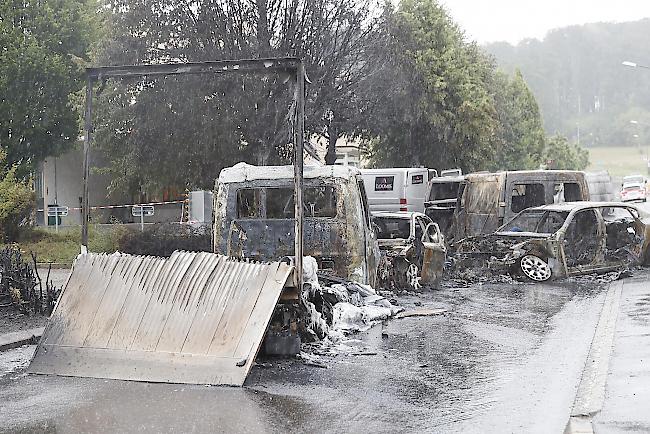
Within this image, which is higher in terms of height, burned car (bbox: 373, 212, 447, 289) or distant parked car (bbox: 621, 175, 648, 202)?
burned car (bbox: 373, 212, 447, 289)

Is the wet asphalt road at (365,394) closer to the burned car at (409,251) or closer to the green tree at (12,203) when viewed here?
the burned car at (409,251)

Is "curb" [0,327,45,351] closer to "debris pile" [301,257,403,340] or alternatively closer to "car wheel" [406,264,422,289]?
"debris pile" [301,257,403,340]

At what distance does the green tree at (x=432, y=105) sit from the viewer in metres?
32.5

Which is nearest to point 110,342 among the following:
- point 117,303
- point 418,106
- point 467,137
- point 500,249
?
point 117,303

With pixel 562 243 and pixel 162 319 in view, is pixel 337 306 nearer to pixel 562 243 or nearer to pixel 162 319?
pixel 162 319

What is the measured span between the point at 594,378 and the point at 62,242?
53.2 ft

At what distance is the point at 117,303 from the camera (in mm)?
8164

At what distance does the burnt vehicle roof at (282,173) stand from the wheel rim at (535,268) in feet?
18.5

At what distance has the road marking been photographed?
5.93 m

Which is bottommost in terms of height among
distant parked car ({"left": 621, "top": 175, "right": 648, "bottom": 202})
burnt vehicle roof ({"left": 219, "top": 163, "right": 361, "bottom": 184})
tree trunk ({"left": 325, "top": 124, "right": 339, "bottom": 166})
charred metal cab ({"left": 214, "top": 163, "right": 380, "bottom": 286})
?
distant parked car ({"left": 621, "top": 175, "right": 648, "bottom": 202})

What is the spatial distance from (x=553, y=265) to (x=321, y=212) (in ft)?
20.0

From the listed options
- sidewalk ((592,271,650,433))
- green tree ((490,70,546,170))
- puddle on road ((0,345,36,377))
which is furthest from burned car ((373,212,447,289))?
green tree ((490,70,546,170))

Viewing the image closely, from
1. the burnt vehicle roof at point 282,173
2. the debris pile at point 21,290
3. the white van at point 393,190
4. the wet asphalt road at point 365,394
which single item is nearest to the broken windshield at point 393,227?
the burnt vehicle roof at point 282,173

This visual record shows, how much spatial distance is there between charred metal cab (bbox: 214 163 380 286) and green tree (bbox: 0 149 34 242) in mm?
8538
